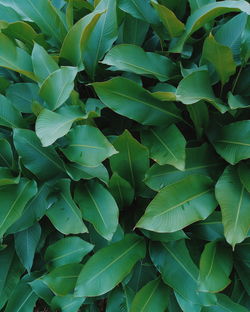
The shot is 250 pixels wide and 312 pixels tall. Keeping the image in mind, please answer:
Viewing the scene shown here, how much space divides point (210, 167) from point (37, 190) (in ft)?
2.11

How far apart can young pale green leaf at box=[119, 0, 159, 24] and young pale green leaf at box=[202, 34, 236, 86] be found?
1.03ft

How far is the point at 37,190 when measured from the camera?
139 centimetres

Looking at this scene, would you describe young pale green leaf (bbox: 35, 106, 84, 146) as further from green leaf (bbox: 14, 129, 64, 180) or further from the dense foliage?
green leaf (bbox: 14, 129, 64, 180)

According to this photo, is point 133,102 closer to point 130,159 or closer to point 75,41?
point 130,159

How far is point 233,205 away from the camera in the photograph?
1.30 m

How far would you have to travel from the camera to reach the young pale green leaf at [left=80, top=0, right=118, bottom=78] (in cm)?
148

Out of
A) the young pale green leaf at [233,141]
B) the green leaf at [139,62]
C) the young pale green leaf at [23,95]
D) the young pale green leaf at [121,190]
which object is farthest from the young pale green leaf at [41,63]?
the young pale green leaf at [233,141]

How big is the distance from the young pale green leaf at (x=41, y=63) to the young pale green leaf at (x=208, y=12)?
460 millimetres

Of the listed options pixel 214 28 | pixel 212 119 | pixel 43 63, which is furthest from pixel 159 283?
pixel 214 28

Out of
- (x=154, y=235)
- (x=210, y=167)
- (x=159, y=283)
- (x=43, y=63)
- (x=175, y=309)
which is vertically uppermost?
(x=43, y=63)

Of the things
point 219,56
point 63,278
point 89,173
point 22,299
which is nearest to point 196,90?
point 219,56

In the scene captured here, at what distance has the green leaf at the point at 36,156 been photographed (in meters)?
1.34

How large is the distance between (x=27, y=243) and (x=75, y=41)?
0.78 m

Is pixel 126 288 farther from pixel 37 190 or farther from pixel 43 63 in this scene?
pixel 43 63
